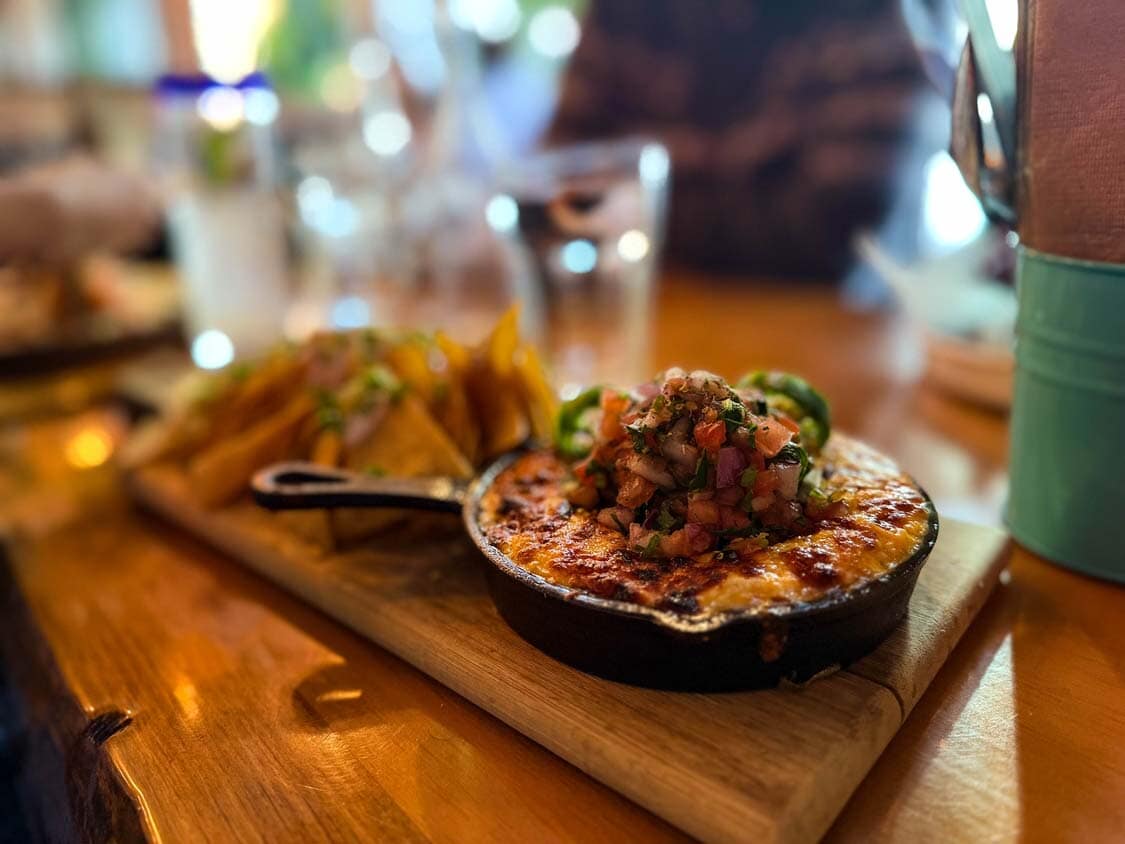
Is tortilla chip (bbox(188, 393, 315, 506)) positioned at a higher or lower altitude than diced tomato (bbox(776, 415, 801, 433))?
lower

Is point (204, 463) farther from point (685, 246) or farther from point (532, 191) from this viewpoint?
point (685, 246)

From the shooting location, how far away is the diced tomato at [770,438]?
83cm

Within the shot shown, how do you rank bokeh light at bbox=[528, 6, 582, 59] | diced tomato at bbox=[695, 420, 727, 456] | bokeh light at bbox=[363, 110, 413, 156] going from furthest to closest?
bokeh light at bbox=[528, 6, 582, 59]
bokeh light at bbox=[363, 110, 413, 156]
diced tomato at bbox=[695, 420, 727, 456]

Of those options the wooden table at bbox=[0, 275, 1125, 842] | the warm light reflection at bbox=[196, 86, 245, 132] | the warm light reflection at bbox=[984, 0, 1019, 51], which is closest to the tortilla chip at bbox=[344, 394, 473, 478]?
the wooden table at bbox=[0, 275, 1125, 842]

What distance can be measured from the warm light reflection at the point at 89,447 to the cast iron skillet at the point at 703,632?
3.76ft

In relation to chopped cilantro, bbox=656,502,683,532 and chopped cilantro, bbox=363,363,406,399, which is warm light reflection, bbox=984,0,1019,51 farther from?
chopped cilantro, bbox=363,363,406,399

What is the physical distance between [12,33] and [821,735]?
5.24 meters

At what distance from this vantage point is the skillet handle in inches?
38.7

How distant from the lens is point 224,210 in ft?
7.27

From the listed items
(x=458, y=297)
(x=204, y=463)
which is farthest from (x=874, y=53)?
(x=204, y=463)

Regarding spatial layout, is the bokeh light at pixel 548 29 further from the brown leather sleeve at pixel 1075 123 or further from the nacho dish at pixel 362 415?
the brown leather sleeve at pixel 1075 123

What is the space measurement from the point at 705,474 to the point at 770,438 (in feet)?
0.24

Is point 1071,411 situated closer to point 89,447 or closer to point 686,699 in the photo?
point 686,699

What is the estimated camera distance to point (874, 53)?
2730 mm
